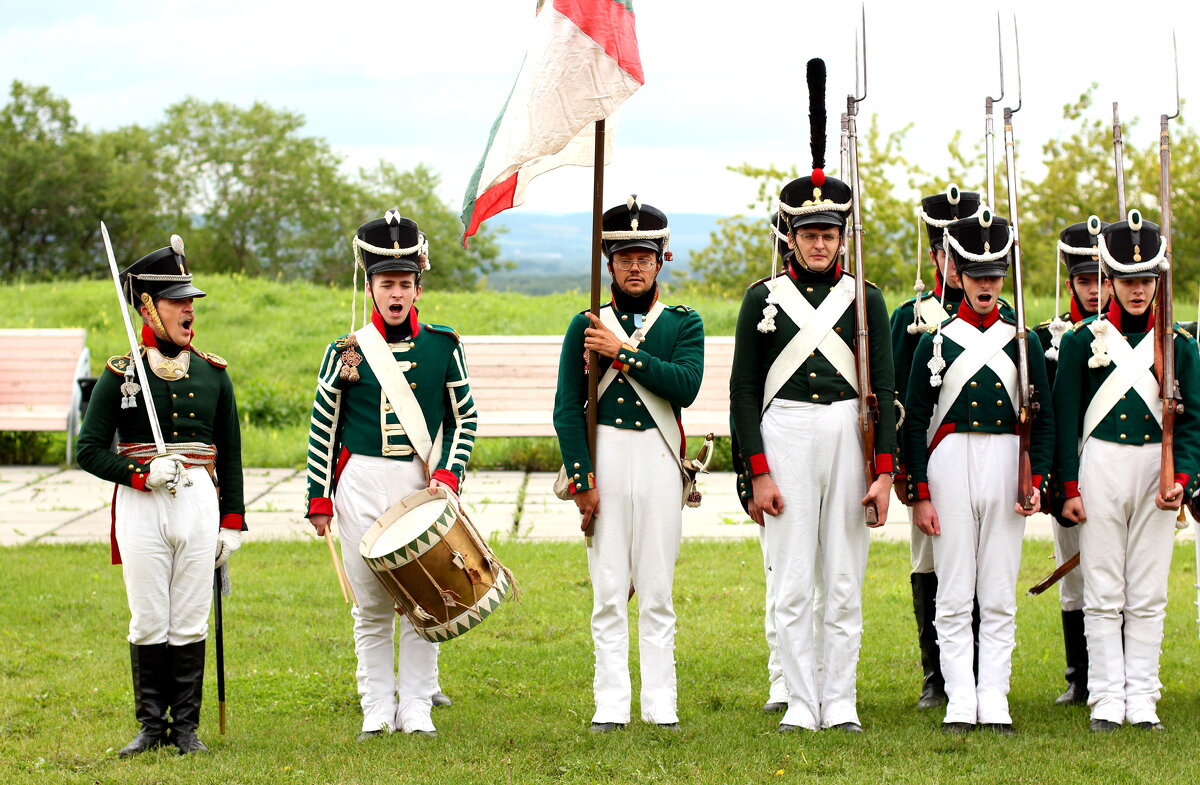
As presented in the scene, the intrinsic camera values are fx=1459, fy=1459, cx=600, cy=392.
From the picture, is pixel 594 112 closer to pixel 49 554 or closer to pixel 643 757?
pixel 643 757

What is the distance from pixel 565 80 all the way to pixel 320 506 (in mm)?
2090

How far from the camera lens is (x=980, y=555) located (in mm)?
6242

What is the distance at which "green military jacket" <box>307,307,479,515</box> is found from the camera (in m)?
6.23

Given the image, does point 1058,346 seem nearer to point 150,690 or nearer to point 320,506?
point 320,506

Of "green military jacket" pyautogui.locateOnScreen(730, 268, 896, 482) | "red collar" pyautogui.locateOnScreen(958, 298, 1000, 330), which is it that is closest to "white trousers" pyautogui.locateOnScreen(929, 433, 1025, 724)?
"green military jacket" pyautogui.locateOnScreen(730, 268, 896, 482)

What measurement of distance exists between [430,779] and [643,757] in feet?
2.75

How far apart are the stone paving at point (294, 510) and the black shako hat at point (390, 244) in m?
4.80

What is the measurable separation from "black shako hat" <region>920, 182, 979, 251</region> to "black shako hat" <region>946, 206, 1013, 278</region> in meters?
0.46

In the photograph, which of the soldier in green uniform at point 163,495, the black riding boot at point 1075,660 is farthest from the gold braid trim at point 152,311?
the black riding boot at point 1075,660

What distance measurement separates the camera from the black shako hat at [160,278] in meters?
6.11

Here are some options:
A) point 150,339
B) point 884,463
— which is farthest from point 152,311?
point 884,463

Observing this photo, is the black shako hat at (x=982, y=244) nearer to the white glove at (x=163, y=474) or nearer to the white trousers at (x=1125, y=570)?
the white trousers at (x=1125, y=570)

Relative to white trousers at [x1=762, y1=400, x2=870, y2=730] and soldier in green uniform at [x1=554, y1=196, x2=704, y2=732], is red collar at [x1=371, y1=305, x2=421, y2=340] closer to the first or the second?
soldier in green uniform at [x1=554, y1=196, x2=704, y2=732]

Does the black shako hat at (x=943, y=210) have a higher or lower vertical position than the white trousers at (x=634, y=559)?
higher
